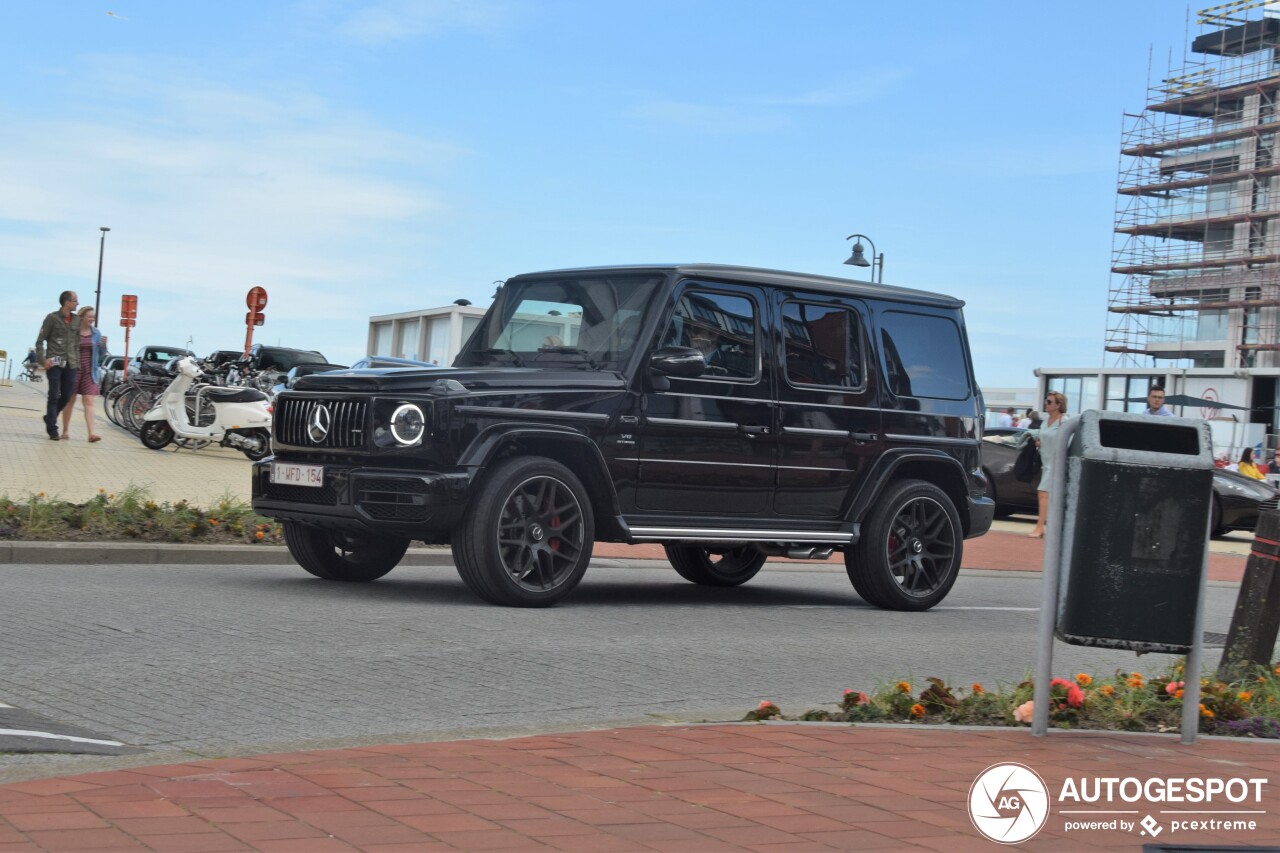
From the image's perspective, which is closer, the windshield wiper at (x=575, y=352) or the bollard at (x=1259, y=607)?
the bollard at (x=1259, y=607)

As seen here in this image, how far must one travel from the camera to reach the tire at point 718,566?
12.1 metres

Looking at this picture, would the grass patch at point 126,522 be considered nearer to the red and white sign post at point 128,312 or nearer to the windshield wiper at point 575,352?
the windshield wiper at point 575,352

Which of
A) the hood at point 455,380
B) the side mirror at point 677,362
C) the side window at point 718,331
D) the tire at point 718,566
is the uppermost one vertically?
the side window at point 718,331

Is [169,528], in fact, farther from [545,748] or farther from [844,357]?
[545,748]

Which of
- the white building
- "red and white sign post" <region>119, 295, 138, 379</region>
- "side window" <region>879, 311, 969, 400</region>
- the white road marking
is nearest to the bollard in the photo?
"side window" <region>879, 311, 969, 400</region>

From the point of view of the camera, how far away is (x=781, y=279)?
10.6 meters

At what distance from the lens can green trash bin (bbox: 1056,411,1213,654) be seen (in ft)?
18.7

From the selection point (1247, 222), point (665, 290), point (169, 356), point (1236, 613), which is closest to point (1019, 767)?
point (1236, 613)

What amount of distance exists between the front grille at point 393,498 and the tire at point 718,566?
3.48 m

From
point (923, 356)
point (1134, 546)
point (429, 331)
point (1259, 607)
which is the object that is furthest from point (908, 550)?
point (429, 331)

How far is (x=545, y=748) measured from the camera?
5.16 meters

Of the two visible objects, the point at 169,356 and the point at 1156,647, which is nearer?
the point at 1156,647

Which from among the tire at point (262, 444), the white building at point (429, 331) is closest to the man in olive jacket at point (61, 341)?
the tire at point (262, 444)

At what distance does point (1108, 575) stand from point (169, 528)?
7.87 metres
